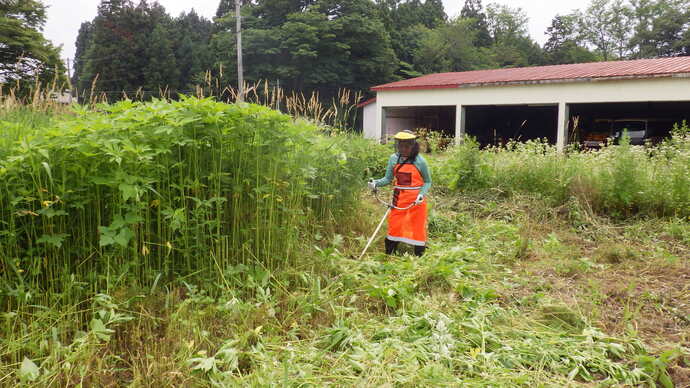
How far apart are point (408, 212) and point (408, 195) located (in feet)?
0.61

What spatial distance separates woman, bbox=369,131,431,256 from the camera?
5207mm

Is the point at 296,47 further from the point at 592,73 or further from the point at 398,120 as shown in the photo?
the point at 592,73

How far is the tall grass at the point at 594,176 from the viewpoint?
22.7ft

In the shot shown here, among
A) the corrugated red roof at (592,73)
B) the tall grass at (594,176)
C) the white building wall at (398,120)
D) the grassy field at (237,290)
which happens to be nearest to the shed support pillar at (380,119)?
the white building wall at (398,120)

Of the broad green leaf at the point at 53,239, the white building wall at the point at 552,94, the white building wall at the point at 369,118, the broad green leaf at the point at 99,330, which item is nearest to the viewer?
the broad green leaf at the point at 99,330

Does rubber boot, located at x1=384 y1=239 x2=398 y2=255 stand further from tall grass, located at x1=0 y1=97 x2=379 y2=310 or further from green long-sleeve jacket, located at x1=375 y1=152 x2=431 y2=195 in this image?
tall grass, located at x1=0 y1=97 x2=379 y2=310

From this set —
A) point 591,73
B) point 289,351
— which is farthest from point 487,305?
point 591,73

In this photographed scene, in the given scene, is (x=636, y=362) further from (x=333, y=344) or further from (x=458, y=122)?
(x=458, y=122)

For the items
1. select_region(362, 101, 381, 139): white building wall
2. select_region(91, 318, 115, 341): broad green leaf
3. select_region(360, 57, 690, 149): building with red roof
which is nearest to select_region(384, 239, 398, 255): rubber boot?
select_region(91, 318, 115, 341): broad green leaf

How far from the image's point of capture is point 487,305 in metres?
3.85

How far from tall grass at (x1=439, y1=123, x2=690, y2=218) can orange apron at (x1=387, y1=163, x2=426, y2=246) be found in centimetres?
300

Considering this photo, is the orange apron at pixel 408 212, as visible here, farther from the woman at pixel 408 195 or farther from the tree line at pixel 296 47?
the tree line at pixel 296 47

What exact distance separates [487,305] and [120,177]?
2725mm

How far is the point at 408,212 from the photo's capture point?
206 inches
